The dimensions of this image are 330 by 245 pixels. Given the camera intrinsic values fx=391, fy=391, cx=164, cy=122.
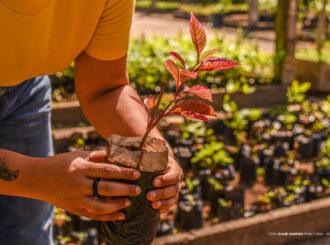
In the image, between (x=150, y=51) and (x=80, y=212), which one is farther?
(x=150, y=51)

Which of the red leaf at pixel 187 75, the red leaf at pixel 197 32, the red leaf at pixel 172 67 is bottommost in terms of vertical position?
the red leaf at pixel 187 75

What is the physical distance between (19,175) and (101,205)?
0.80ft

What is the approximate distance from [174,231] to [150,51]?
3.06m

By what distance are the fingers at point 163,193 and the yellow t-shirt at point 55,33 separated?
0.57 metres

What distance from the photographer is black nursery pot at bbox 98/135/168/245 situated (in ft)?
3.38

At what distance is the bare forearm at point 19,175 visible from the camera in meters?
1.04

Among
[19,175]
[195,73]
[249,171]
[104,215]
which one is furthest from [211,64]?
[249,171]

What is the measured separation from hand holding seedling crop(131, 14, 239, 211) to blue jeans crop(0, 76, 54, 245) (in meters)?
0.72

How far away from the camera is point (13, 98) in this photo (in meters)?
1.51

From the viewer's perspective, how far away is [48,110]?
5.61 ft

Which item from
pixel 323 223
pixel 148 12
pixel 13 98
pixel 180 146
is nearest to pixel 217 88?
pixel 180 146

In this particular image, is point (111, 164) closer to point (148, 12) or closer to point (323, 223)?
point (323, 223)

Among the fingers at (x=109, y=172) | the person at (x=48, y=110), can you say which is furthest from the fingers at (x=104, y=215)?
the fingers at (x=109, y=172)

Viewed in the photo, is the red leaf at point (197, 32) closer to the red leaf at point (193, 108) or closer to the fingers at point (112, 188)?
the red leaf at point (193, 108)
